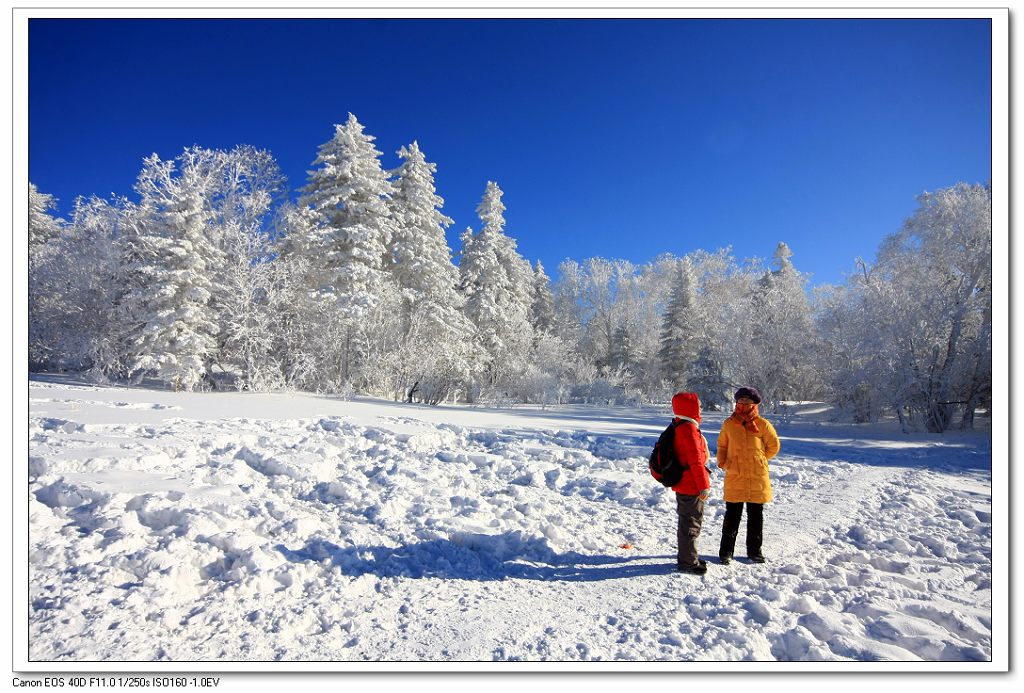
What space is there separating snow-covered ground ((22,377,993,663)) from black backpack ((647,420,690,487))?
0.73 m

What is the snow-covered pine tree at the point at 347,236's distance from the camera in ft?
53.5

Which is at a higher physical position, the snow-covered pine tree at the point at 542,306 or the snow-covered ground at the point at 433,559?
the snow-covered pine tree at the point at 542,306

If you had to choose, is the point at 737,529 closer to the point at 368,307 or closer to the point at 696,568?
the point at 696,568

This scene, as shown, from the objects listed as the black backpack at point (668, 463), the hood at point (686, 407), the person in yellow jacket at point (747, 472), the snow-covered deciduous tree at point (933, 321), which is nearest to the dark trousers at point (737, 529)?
the person in yellow jacket at point (747, 472)

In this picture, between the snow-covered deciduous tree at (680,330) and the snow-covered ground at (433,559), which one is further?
the snow-covered deciduous tree at (680,330)

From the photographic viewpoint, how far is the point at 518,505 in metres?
5.07

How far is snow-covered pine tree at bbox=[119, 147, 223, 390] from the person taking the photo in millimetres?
13156

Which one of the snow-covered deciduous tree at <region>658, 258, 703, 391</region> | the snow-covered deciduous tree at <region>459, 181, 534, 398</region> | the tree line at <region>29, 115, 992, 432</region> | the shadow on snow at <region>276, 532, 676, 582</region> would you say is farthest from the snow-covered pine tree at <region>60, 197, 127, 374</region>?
the snow-covered deciduous tree at <region>658, 258, 703, 391</region>

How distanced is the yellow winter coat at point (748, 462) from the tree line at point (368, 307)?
12.4 m

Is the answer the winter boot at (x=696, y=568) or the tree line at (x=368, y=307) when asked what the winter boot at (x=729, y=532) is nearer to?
the winter boot at (x=696, y=568)

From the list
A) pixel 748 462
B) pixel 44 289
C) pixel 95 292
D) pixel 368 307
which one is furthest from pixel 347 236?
pixel 748 462

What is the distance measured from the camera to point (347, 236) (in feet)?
59.7

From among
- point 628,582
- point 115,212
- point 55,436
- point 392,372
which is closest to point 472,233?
point 392,372

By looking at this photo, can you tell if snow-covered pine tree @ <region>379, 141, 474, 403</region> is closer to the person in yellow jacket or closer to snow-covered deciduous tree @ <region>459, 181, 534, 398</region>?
snow-covered deciduous tree @ <region>459, 181, 534, 398</region>
